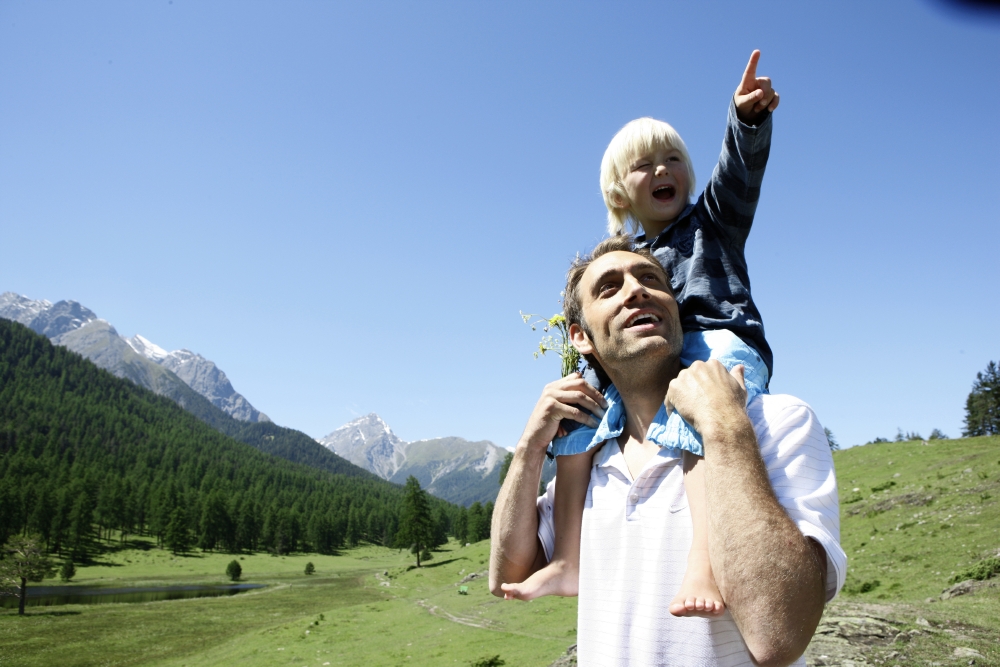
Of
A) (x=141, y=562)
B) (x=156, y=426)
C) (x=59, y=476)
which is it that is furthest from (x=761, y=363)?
(x=156, y=426)

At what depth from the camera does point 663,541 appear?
186 cm

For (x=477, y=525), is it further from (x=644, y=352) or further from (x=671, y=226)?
(x=644, y=352)

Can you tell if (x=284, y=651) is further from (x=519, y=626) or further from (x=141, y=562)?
(x=141, y=562)

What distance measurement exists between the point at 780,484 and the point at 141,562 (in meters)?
104

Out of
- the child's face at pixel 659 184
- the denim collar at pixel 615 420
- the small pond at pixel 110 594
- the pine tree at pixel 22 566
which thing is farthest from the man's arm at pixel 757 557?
the small pond at pixel 110 594

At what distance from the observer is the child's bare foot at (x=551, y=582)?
2201 millimetres

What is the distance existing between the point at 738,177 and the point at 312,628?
3203 centimetres

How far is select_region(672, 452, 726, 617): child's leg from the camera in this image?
153 cm

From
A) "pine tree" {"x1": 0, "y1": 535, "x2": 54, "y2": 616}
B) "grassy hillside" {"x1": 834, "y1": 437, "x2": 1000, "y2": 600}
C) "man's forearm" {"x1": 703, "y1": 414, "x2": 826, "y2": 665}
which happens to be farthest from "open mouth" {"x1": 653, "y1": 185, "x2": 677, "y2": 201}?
"pine tree" {"x1": 0, "y1": 535, "x2": 54, "y2": 616}

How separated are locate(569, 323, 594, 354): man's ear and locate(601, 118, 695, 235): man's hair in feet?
2.60

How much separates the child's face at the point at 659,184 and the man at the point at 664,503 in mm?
447

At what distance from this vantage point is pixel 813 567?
1439 mm

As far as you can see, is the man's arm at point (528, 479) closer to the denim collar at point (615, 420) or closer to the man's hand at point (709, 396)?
the denim collar at point (615, 420)

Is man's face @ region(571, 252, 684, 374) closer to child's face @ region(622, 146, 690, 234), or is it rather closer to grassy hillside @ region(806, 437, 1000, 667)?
child's face @ region(622, 146, 690, 234)
